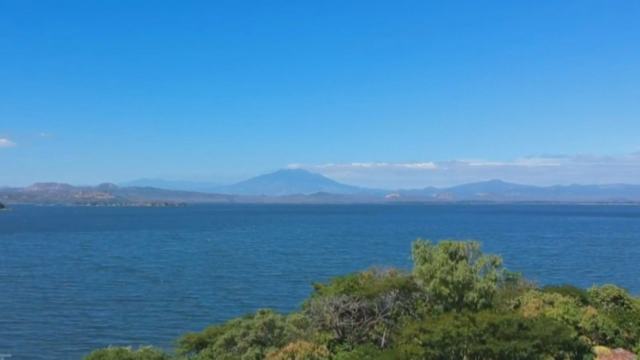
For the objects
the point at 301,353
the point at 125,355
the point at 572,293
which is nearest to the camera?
the point at 301,353

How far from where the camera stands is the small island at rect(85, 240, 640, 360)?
2486 cm

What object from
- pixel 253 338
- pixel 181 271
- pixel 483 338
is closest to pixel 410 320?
pixel 483 338

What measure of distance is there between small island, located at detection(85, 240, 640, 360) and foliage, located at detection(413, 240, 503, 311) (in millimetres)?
42

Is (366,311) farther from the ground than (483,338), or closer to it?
closer to it

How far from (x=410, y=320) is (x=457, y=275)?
272 cm

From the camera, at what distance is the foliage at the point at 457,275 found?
90.6 feet

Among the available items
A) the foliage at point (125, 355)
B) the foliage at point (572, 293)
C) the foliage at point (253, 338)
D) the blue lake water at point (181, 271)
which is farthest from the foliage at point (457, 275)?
the blue lake water at point (181, 271)

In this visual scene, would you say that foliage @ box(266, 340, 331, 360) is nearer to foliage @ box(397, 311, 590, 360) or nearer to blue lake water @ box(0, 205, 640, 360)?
foliage @ box(397, 311, 590, 360)

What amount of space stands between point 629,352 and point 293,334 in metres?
14.2

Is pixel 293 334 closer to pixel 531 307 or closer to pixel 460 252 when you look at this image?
pixel 460 252

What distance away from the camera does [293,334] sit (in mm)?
28281

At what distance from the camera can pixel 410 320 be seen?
27734 millimetres

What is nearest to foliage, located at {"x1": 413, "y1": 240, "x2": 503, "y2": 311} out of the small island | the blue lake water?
the small island

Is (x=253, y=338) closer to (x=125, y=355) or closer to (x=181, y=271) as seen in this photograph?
(x=125, y=355)
